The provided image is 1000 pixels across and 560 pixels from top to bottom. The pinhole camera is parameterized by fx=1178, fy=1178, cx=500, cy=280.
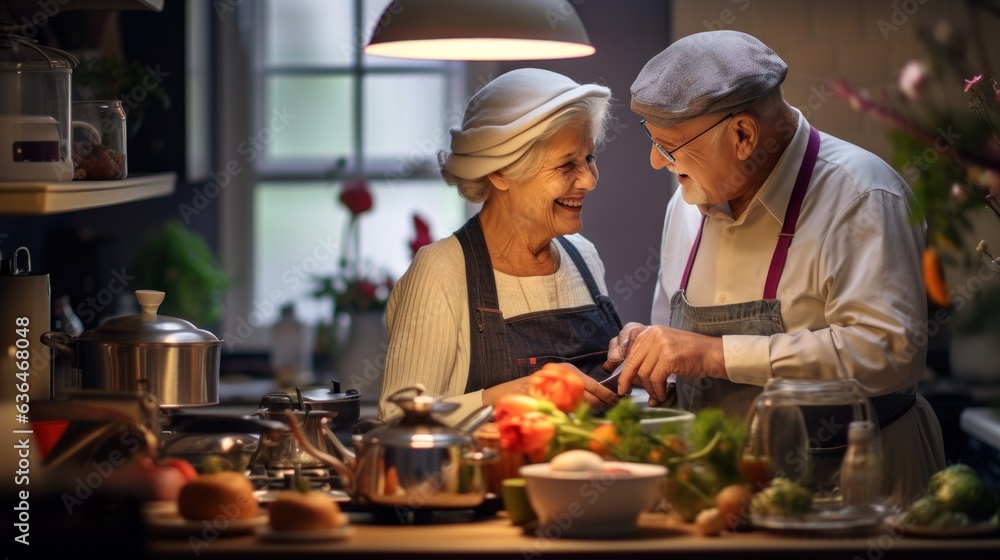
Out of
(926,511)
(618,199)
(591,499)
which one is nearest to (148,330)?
(591,499)

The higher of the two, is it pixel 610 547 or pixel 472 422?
pixel 472 422

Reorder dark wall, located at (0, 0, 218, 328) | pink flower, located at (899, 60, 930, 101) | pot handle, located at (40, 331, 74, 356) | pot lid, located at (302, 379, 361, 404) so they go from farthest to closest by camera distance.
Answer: dark wall, located at (0, 0, 218, 328)
pot lid, located at (302, 379, 361, 404)
pot handle, located at (40, 331, 74, 356)
pink flower, located at (899, 60, 930, 101)

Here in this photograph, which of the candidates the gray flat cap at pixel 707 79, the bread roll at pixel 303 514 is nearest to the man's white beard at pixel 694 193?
the gray flat cap at pixel 707 79

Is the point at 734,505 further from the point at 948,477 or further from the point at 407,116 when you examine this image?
the point at 407,116

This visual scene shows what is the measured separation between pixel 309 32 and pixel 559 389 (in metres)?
3.57

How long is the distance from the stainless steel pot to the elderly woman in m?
0.40

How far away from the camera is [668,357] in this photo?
7.57ft

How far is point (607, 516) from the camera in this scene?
5.53ft

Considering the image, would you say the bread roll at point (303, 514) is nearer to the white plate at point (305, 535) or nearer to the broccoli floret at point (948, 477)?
the white plate at point (305, 535)

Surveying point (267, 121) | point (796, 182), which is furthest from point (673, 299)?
point (267, 121)

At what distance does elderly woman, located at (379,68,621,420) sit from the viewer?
2.49m

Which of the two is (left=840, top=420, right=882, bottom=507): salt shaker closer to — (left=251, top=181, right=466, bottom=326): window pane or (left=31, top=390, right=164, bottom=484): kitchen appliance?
(left=31, top=390, right=164, bottom=484): kitchen appliance

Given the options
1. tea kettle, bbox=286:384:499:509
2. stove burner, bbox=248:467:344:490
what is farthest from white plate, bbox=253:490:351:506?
tea kettle, bbox=286:384:499:509

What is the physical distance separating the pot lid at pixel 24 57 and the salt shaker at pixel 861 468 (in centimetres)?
163
